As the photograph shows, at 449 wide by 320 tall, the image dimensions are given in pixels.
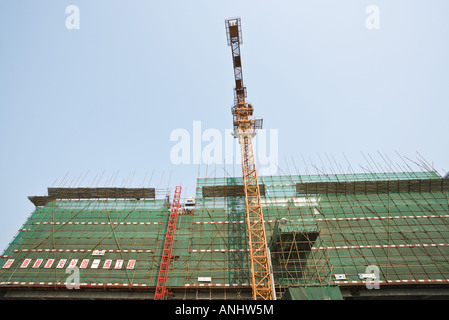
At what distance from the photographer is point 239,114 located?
3444 centimetres

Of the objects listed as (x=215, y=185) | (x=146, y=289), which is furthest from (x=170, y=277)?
(x=215, y=185)

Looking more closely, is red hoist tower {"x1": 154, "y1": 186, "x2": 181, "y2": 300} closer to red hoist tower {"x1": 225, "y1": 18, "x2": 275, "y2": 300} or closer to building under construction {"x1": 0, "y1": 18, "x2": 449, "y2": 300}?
building under construction {"x1": 0, "y1": 18, "x2": 449, "y2": 300}

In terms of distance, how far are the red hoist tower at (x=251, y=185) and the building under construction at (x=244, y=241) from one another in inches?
6.2

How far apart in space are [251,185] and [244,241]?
20.3 ft

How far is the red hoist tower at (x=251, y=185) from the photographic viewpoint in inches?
820

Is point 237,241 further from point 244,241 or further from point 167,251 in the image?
point 167,251

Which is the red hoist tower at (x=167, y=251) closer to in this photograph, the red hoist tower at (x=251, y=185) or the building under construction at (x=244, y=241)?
the building under construction at (x=244, y=241)

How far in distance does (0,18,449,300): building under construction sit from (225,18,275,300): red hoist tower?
156mm

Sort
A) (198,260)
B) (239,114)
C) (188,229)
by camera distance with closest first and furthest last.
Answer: (198,260)
(188,229)
(239,114)

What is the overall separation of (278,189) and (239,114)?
12130mm

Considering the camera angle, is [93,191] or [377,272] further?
[93,191]

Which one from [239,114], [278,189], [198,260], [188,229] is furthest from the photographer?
[239,114]
